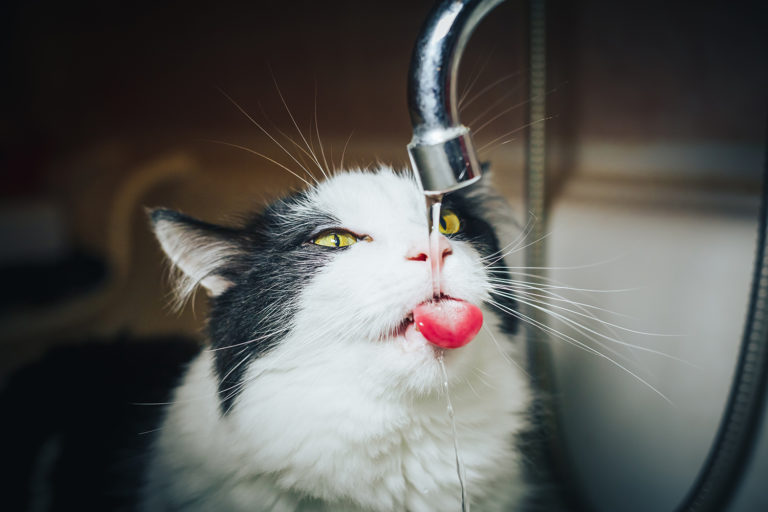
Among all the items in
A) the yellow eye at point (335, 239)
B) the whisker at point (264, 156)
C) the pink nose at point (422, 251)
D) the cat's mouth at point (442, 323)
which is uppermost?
the whisker at point (264, 156)

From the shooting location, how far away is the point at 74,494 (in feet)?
1.61

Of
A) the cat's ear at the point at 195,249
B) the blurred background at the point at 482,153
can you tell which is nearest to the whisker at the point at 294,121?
the blurred background at the point at 482,153

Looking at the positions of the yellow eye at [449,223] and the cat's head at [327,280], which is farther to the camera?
the yellow eye at [449,223]

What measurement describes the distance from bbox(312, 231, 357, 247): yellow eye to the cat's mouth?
0.35 feet

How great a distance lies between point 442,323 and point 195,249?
0.24 meters

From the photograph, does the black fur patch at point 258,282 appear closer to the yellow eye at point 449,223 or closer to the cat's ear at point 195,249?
the cat's ear at point 195,249

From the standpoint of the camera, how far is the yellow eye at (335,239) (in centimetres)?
52

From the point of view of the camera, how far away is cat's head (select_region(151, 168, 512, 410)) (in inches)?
18.1

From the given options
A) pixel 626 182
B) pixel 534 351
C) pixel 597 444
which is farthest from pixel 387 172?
pixel 597 444

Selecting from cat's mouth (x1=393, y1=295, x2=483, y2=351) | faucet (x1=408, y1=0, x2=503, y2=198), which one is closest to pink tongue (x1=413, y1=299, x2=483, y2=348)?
cat's mouth (x1=393, y1=295, x2=483, y2=351)

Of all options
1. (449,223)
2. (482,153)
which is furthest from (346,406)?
(482,153)

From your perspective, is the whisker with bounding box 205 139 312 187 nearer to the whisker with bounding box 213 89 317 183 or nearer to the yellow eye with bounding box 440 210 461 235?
the whisker with bounding box 213 89 317 183

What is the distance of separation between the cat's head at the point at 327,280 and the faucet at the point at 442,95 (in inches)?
3.6

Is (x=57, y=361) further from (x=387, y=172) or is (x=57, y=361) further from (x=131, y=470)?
(x=387, y=172)
